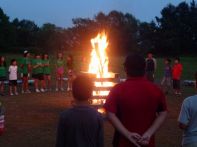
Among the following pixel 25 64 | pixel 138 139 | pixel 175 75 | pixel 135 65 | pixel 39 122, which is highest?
pixel 25 64

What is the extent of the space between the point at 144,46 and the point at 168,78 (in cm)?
5024

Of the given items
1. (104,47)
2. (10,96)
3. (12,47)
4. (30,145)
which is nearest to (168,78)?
(104,47)

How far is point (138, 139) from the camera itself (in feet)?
13.9

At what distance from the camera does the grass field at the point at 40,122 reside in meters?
9.15

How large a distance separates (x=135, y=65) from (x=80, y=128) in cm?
80

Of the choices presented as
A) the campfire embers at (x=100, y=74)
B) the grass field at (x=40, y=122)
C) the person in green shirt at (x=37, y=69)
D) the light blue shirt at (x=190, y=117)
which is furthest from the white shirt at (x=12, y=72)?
the light blue shirt at (x=190, y=117)

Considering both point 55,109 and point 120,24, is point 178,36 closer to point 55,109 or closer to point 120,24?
point 120,24

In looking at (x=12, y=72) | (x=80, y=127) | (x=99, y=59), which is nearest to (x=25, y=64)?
(x=12, y=72)

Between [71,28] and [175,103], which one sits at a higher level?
[71,28]

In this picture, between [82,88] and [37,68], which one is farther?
[37,68]

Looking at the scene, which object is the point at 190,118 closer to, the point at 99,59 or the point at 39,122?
the point at 39,122

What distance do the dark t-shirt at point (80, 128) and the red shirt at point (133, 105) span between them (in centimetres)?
23

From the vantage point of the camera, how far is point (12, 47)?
212 feet

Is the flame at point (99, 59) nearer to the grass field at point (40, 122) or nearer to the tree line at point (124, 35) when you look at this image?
the grass field at point (40, 122)
